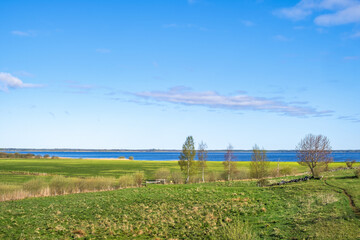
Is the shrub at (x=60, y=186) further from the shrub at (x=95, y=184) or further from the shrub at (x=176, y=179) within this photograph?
the shrub at (x=176, y=179)

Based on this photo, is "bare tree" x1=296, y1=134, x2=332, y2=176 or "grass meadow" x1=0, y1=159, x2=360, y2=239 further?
"bare tree" x1=296, y1=134, x2=332, y2=176

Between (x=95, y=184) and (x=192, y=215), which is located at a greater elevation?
(x=192, y=215)

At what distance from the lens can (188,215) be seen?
29.2 metres

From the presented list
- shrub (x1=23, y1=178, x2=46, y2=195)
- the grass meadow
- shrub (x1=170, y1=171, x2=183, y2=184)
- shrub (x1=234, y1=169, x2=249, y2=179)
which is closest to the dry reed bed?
shrub (x1=23, y1=178, x2=46, y2=195)

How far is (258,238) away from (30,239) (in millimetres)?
16324

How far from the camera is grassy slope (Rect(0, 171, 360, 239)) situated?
22031 mm

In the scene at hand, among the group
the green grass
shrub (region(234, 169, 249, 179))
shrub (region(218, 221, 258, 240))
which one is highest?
shrub (region(218, 221, 258, 240))

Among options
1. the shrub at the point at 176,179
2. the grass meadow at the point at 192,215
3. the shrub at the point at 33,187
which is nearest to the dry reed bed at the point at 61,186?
the shrub at the point at 33,187

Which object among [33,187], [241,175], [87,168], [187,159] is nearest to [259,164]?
[241,175]

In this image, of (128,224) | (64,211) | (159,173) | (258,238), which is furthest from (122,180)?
(258,238)

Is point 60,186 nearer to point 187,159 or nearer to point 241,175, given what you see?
point 187,159

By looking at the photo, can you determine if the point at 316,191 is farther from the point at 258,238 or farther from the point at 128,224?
the point at 128,224

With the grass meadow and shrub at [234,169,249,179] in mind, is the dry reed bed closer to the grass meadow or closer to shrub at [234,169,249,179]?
the grass meadow

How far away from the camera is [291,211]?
2730 centimetres
